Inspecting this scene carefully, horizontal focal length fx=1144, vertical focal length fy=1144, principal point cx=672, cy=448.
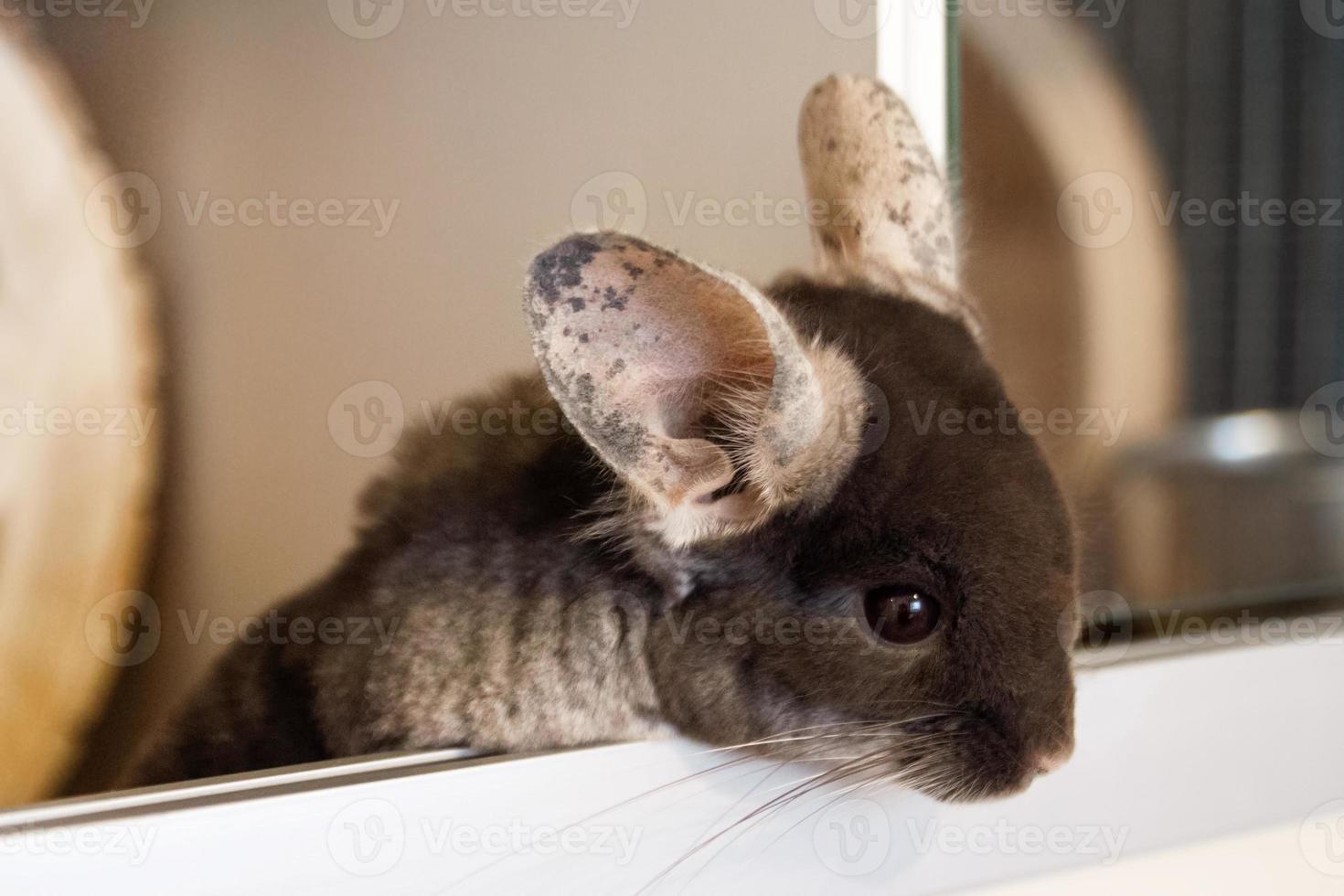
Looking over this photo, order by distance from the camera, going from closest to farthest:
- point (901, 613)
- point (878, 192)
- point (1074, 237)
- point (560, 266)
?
point (560, 266) → point (901, 613) → point (878, 192) → point (1074, 237)

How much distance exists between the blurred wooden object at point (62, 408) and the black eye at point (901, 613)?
825mm

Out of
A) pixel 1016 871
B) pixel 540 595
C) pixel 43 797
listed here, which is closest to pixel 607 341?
pixel 540 595

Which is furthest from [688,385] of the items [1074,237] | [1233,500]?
[1233,500]

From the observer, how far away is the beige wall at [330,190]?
126 centimetres

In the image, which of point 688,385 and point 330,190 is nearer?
point 688,385

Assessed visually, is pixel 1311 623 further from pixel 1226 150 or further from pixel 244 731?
pixel 244 731

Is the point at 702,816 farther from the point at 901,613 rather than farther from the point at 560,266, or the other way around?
the point at 560,266

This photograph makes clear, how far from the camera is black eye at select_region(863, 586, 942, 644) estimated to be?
0.89m

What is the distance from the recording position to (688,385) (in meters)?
0.80

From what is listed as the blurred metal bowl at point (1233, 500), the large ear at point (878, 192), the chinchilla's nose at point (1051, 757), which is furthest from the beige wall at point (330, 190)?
the blurred metal bowl at point (1233, 500)

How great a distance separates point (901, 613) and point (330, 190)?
0.82 metres

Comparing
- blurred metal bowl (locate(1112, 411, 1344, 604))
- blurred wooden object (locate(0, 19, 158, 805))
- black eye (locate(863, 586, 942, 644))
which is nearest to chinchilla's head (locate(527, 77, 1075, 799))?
black eye (locate(863, 586, 942, 644))

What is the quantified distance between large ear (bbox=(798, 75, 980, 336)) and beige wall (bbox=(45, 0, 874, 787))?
0.59 ft

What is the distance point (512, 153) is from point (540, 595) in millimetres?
→ 570
